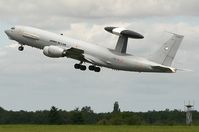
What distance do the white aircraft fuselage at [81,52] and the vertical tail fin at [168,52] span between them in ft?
3.84

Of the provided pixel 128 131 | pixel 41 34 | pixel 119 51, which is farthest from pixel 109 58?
pixel 128 131

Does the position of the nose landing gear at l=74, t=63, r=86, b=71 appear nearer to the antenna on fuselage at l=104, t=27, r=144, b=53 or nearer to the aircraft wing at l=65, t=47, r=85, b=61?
the aircraft wing at l=65, t=47, r=85, b=61

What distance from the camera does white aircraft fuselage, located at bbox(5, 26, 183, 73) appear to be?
5719 inches

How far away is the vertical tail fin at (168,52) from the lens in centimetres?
14438

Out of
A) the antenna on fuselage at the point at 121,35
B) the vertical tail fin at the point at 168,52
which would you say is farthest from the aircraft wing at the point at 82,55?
the vertical tail fin at the point at 168,52

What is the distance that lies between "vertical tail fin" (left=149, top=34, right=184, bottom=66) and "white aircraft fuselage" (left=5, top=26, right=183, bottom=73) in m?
1.17

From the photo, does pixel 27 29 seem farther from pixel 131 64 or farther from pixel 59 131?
pixel 59 131

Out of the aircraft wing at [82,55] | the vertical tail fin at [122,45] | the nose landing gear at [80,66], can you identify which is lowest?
the nose landing gear at [80,66]

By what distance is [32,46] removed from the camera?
155 meters

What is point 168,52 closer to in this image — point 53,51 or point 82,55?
point 82,55

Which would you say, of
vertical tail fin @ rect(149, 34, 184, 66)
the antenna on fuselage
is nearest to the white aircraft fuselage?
the antenna on fuselage

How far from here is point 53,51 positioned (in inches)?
5891

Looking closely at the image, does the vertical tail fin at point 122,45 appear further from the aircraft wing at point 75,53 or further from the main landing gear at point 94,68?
the main landing gear at point 94,68

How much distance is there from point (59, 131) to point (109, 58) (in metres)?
31.0
